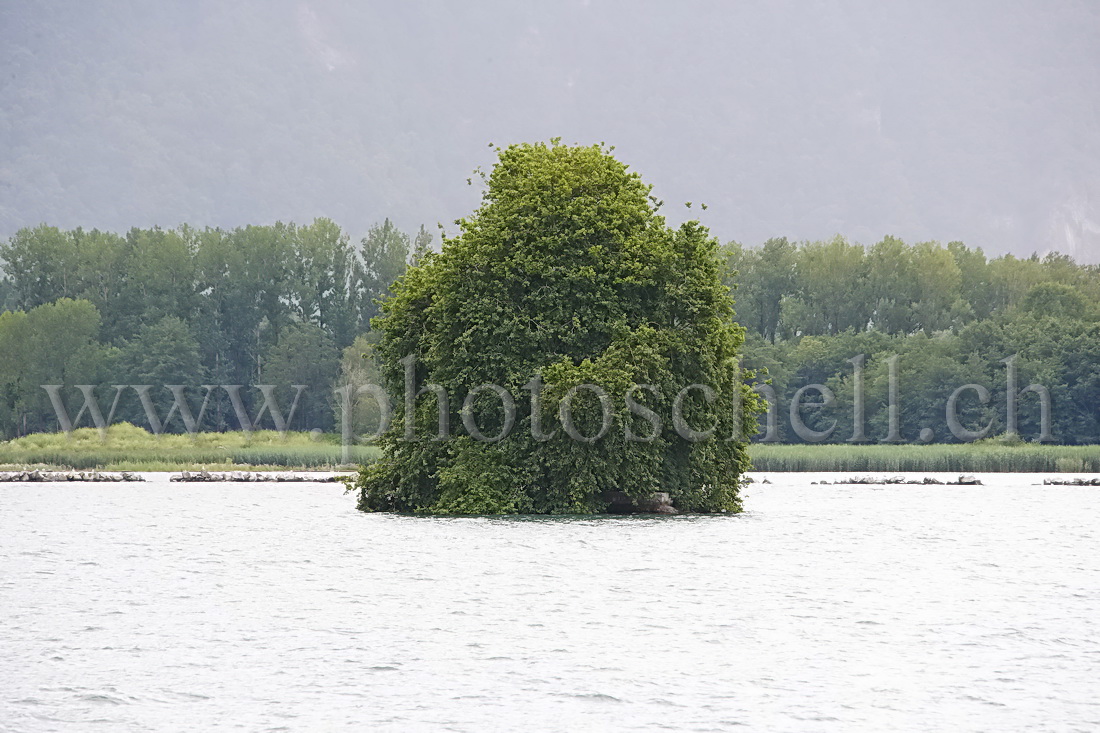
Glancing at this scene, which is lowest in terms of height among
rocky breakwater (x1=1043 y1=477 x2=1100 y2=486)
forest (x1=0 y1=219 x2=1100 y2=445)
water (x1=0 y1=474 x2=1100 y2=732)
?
water (x1=0 y1=474 x2=1100 y2=732)

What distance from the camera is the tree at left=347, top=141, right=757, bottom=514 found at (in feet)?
118

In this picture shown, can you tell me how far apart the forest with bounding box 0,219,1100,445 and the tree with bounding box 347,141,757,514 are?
61469mm

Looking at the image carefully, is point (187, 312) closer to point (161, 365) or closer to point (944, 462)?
point (161, 365)

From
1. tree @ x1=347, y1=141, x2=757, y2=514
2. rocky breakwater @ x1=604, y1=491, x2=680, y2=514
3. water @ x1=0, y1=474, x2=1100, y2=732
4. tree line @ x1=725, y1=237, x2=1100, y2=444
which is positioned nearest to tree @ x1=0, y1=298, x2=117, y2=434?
tree line @ x1=725, y1=237, x2=1100, y2=444

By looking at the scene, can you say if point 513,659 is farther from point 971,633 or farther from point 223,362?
point 223,362

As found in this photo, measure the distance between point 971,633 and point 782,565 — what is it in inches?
325

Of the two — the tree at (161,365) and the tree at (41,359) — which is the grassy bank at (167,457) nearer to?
the tree at (161,365)

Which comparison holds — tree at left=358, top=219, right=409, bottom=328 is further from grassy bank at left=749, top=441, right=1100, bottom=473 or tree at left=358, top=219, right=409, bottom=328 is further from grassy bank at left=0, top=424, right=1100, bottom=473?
grassy bank at left=749, top=441, right=1100, bottom=473

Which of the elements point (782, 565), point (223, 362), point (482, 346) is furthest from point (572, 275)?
point (223, 362)

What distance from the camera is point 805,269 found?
125875 mm

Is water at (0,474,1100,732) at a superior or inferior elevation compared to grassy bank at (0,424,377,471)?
inferior

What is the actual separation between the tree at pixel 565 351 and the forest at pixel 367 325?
202 feet

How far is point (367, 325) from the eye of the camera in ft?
410

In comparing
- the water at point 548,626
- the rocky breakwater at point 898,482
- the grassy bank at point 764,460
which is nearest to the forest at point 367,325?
the grassy bank at point 764,460
